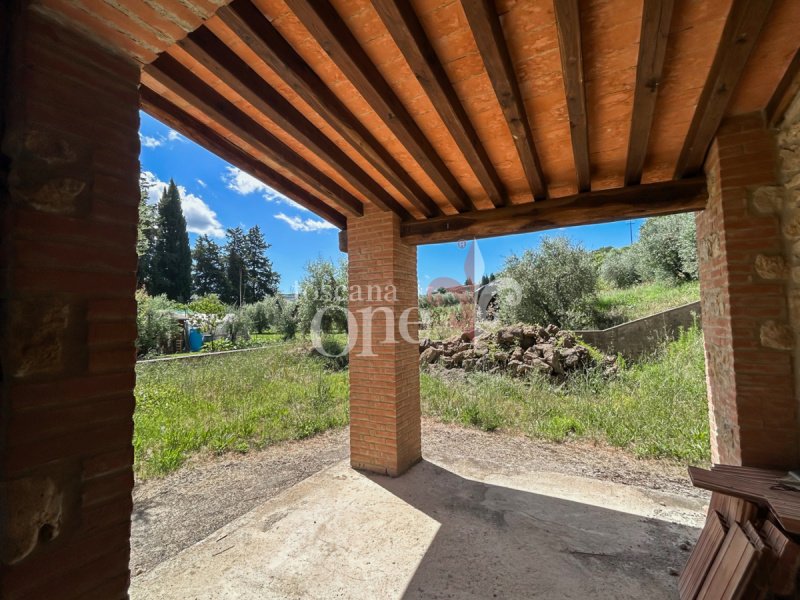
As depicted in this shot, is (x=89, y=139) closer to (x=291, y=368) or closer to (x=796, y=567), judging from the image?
(x=796, y=567)

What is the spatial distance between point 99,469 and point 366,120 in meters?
2.15

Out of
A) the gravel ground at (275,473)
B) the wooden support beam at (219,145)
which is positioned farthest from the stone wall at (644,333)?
the wooden support beam at (219,145)

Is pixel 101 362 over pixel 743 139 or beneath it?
beneath

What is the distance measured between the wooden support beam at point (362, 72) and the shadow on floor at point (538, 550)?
2.87 m

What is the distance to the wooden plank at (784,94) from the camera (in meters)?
1.72

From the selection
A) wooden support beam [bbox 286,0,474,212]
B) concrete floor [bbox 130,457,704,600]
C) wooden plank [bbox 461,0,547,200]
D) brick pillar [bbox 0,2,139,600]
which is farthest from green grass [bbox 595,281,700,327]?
brick pillar [bbox 0,2,139,600]

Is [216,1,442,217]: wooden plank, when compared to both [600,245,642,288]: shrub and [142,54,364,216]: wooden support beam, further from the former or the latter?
[600,245,642,288]: shrub

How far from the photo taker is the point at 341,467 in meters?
3.71

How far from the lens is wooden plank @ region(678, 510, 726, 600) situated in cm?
185

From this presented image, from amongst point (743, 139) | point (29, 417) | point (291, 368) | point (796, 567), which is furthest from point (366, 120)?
point (291, 368)

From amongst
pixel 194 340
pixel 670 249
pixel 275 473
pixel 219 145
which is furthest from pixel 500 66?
pixel 194 340

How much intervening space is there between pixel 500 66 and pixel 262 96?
4.10 feet

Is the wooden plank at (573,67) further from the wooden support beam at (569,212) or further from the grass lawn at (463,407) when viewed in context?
the grass lawn at (463,407)

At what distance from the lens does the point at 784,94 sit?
6.12 ft
